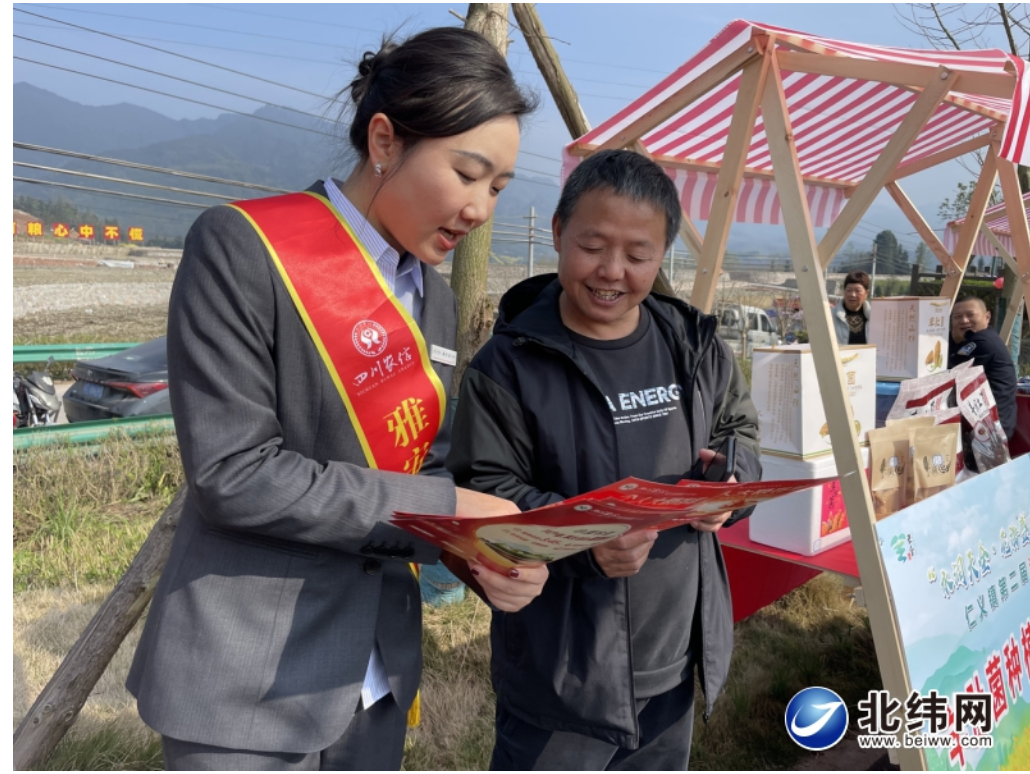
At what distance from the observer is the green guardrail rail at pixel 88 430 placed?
4590 millimetres

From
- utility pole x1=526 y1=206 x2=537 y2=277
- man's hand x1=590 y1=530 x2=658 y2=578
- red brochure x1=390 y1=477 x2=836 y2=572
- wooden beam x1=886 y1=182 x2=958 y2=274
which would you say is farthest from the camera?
utility pole x1=526 y1=206 x2=537 y2=277

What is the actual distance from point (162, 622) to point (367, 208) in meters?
0.63

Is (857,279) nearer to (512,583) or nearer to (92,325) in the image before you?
(512,583)

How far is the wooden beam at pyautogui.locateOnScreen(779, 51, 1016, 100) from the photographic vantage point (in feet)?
7.15

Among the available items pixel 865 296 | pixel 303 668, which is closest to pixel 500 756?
pixel 303 668

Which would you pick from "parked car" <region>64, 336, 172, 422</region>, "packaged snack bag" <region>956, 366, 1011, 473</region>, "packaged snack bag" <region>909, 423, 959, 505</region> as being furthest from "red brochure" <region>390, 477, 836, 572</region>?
"parked car" <region>64, 336, 172, 422</region>

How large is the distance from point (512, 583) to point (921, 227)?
4418 millimetres

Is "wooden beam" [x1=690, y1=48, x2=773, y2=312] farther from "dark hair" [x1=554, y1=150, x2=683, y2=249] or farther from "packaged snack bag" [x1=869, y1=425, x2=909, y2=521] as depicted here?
"dark hair" [x1=554, y1=150, x2=683, y2=249]

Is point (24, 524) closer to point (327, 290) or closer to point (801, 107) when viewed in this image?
point (327, 290)

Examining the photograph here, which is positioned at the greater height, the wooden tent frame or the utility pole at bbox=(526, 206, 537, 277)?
the wooden tent frame

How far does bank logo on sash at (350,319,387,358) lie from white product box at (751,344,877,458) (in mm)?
1630

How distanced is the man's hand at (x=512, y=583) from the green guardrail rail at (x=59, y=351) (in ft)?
20.3

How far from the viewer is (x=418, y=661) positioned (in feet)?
3.73

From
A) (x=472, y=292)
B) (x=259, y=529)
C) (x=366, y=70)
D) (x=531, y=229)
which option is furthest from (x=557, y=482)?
(x=531, y=229)
